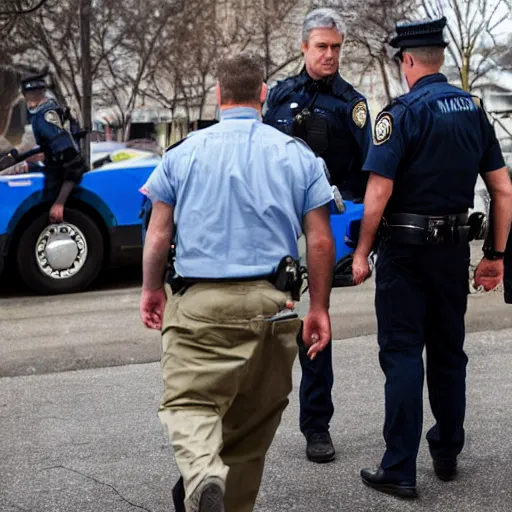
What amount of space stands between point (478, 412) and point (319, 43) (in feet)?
6.85

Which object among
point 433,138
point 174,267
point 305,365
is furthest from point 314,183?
point 305,365

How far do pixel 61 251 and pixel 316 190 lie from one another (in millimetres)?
5994

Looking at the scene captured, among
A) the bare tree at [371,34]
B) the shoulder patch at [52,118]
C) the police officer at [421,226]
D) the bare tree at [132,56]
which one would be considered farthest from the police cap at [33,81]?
the police officer at [421,226]

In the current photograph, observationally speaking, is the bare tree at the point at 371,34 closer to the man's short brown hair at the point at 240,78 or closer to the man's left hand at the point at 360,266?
the man's left hand at the point at 360,266

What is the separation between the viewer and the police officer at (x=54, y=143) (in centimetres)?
880

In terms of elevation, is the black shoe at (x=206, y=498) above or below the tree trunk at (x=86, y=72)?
below

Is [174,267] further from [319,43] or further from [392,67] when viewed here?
[392,67]

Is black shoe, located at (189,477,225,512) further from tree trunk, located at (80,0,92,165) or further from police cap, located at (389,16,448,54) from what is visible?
tree trunk, located at (80,0,92,165)

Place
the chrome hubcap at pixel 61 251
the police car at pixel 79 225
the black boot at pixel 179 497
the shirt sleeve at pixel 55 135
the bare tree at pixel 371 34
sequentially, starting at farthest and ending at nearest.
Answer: the bare tree at pixel 371 34, the chrome hubcap at pixel 61 251, the police car at pixel 79 225, the shirt sleeve at pixel 55 135, the black boot at pixel 179 497

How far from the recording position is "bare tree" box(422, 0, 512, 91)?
431 inches

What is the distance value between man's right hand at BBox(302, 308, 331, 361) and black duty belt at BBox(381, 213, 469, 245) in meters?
0.73

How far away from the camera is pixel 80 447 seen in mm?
4973

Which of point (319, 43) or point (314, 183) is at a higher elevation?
point (319, 43)

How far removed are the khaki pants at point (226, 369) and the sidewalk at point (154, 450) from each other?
2.63 feet
